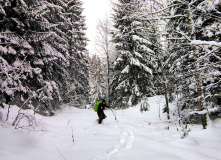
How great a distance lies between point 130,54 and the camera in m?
15.0

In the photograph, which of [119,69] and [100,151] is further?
[119,69]

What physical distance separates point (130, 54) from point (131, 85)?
11.2ft

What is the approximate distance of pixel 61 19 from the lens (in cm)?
1176

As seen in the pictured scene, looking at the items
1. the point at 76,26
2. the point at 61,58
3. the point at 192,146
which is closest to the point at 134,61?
the point at 61,58

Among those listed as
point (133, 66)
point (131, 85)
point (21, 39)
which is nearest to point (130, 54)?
point (133, 66)

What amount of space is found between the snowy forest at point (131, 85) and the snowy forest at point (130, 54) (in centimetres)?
5

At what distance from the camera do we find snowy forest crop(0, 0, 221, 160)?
376 cm

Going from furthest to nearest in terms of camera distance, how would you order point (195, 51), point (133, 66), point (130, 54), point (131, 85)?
1. point (131, 85)
2. point (133, 66)
3. point (130, 54)
4. point (195, 51)

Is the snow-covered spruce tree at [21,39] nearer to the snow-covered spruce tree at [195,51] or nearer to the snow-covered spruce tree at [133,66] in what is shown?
the snow-covered spruce tree at [195,51]

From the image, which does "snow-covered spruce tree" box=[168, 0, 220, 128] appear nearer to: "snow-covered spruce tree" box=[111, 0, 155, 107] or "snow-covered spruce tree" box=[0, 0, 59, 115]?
"snow-covered spruce tree" box=[0, 0, 59, 115]

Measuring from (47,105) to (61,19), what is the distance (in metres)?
7.15

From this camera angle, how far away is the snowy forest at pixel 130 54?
177 inches

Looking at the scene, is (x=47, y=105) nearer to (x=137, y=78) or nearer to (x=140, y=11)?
(x=140, y=11)

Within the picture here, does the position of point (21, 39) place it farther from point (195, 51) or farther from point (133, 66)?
point (133, 66)
